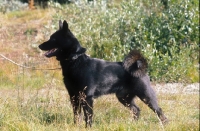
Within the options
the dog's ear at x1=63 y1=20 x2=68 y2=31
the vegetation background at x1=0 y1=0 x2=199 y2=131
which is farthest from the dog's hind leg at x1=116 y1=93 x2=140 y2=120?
the dog's ear at x1=63 y1=20 x2=68 y2=31

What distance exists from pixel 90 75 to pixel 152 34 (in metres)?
5.58

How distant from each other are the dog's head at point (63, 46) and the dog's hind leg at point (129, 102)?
3.45ft

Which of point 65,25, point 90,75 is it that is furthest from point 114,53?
point 65,25

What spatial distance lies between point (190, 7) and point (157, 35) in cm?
126

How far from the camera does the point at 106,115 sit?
22.0 ft

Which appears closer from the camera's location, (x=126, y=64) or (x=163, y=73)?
(x=126, y=64)

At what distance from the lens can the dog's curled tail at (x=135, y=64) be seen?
6.75 m

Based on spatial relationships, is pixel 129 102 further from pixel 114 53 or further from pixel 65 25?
pixel 114 53

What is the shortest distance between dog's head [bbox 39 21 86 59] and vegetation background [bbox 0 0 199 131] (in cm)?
69

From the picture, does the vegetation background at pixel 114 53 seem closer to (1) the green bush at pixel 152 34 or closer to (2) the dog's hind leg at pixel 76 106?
(1) the green bush at pixel 152 34

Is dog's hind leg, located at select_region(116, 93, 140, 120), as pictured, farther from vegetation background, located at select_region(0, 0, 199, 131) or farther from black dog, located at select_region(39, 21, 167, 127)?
vegetation background, located at select_region(0, 0, 199, 131)

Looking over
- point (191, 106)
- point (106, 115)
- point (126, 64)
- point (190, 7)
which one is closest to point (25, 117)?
point (106, 115)

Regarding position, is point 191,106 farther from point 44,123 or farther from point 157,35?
point 157,35

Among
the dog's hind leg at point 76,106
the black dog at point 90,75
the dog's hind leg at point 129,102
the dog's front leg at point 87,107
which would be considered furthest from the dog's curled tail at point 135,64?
the dog's hind leg at point 76,106
